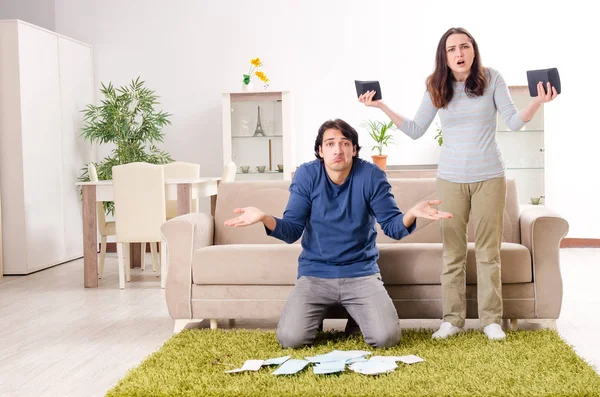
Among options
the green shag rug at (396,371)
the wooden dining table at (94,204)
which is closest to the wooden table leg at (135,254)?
the wooden dining table at (94,204)

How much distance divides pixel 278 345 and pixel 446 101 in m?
1.30

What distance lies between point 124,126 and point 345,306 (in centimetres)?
403

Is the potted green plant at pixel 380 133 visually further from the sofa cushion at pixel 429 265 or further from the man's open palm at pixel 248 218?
the man's open palm at pixel 248 218

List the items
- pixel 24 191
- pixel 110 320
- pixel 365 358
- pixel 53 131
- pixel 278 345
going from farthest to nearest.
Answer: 1. pixel 53 131
2. pixel 24 191
3. pixel 110 320
4. pixel 278 345
5. pixel 365 358

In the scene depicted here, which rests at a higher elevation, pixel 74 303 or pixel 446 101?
pixel 446 101

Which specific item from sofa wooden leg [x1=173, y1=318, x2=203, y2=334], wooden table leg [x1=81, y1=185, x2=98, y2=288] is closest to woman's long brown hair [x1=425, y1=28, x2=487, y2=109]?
sofa wooden leg [x1=173, y1=318, x2=203, y2=334]

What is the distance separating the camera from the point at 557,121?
278 inches

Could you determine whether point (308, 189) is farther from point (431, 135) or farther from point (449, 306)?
point (431, 135)

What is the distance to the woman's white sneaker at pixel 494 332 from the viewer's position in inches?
130

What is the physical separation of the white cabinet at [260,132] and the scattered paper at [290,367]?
4032 millimetres

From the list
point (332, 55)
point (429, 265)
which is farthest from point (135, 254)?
point (429, 265)

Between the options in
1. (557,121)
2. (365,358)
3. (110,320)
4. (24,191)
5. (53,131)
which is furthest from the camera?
(557,121)

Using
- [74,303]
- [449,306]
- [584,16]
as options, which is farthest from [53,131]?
[584,16]

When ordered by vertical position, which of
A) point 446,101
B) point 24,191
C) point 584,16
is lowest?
point 24,191
